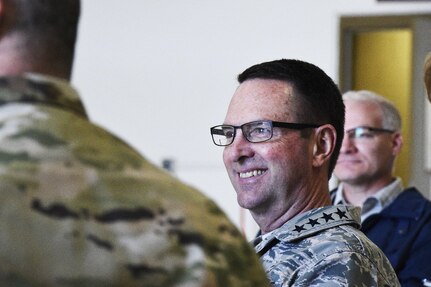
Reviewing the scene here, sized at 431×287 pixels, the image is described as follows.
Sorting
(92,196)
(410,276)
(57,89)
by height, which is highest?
(57,89)

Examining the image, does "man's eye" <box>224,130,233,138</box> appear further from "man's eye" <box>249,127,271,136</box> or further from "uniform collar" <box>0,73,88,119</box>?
"uniform collar" <box>0,73,88,119</box>

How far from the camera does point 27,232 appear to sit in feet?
3.42

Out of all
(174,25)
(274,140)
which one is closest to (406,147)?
(174,25)

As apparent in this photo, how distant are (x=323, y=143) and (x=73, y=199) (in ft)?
4.45

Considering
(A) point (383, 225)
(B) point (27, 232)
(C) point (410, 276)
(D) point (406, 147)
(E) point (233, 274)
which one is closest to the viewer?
(B) point (27, 232)

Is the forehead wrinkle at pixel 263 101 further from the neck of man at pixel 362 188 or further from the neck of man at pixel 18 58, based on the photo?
the neck of man at pixel 362 188

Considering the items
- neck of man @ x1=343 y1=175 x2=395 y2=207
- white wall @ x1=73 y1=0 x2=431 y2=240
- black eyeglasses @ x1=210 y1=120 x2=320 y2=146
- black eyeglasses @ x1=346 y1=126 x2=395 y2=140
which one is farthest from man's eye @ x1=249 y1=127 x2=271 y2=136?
white wall @ x1=73 y1=0 x2=431 y2=240

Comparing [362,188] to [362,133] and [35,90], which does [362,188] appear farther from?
[35,90]

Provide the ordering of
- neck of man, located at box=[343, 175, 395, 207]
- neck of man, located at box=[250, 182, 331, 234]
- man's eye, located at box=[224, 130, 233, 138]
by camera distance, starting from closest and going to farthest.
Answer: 1. neck of man, located at box=[250, 182, 331, 234]
2. man's eye, located at box=[224, 130, 233, 138]
3. neck of man, located at box=[343, 175, 395, 207]

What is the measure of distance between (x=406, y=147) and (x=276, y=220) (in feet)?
13.9

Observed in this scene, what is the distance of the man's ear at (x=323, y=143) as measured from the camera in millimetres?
2359

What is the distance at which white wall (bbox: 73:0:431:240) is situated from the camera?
20.6 ft

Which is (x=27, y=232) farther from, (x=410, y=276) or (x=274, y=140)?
(x=410, y=276)

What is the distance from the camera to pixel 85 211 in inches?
42.5
